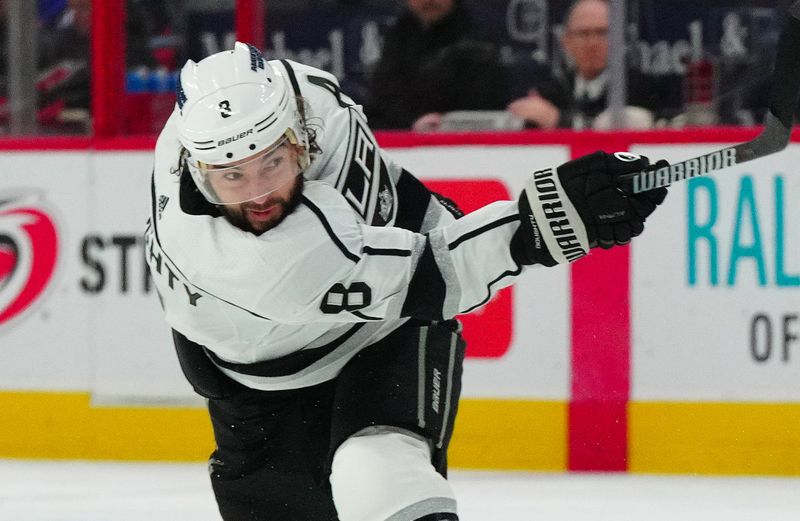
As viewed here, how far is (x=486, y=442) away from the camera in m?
3.72

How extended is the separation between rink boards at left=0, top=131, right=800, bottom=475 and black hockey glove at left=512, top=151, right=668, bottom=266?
163cm

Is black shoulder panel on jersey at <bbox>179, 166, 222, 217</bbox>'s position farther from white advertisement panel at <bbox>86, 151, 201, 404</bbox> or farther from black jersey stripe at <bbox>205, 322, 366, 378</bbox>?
white advertisement panel at <bbox>86, 151, 201, 404</bbox>

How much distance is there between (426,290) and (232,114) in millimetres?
415

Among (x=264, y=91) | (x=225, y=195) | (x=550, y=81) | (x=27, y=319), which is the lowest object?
(x=27, y=319)

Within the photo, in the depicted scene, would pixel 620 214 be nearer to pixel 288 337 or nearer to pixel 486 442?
pixel 288 337

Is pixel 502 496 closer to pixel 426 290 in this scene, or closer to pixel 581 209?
pixel 426 290

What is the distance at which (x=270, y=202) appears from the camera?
2.04 metres

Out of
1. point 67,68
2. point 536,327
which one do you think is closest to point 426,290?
point 536,327

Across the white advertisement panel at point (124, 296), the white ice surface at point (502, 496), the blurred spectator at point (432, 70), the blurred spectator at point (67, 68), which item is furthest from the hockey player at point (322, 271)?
the blurred spectator at point (67, 68)

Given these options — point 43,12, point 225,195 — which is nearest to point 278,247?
point 225,195

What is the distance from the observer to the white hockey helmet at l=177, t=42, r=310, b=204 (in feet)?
6.61

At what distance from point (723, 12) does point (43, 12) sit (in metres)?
1.98

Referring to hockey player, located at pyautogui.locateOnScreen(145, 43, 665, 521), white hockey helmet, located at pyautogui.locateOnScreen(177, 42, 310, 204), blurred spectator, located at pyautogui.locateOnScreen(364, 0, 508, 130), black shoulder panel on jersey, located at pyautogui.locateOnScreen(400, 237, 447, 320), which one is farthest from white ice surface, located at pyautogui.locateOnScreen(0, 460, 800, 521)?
white hockey helmet, located at pyautogui.locateOnScreen(177, 42, 310, 204)

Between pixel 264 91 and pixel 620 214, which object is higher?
pixel 264 91
